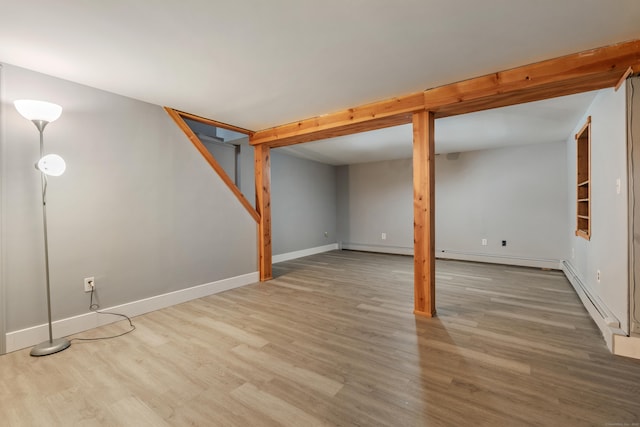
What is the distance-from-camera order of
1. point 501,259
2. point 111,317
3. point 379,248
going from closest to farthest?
point 111,317 < point 501,259 < point 379,248

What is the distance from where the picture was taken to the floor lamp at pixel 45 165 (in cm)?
203

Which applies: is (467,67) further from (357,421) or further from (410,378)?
(357,421)

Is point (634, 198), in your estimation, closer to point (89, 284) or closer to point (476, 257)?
point (476, 257)

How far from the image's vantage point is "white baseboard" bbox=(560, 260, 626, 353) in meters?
2.07

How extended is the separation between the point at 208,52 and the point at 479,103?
2.30 m

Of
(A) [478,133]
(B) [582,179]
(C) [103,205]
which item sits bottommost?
(C) [103,205]

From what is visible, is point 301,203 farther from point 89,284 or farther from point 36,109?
point 36,109

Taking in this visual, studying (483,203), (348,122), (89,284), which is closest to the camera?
(89,284)

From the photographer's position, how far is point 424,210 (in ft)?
9.12

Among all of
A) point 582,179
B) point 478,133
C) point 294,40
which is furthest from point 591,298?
point 294,40

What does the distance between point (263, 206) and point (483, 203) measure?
4118 millimetres

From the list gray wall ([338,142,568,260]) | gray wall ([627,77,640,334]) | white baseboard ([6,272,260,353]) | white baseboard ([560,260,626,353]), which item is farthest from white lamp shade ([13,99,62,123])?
gray wall ([338,142,568,260])

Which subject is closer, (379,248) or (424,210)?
(424,210)

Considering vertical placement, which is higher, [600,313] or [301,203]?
[301,203]
